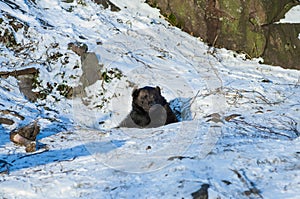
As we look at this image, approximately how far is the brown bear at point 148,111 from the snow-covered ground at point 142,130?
0.94 feet

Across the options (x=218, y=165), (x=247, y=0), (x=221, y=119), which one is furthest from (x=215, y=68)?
(x=218, y=165)

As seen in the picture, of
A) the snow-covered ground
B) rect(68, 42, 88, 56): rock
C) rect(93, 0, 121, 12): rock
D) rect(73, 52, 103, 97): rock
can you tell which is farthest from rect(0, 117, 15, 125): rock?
rect(93, 0, 121, 12): rock

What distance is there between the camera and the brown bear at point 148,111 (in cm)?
646

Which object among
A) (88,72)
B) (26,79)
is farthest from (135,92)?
(26,79)

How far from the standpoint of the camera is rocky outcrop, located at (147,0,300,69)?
28.7ft

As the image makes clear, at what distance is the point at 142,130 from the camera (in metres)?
5.66

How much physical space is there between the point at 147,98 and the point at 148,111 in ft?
0.76

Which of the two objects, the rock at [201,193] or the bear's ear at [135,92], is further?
the bear's ear at [135,92]

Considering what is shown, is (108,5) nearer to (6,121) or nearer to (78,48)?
(78,48)

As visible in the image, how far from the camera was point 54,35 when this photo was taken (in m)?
8.12

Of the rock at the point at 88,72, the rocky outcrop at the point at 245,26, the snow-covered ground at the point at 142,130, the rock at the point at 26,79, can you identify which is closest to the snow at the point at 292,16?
the rocky outcrop at the point at 245,26

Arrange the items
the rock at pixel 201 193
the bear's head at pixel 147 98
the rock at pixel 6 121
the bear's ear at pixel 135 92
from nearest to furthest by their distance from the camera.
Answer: the rock at pixel 201 193, the rock at pixel 6 121, the bear's head at pixel 147 98, the bear's ear at pixel 135 92

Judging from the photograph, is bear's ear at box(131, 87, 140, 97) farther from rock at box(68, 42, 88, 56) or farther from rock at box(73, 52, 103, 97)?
rock at box(68, 42, 88, 56)

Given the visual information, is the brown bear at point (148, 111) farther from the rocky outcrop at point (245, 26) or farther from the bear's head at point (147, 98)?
the rocky outcrop at point (245, 26)
